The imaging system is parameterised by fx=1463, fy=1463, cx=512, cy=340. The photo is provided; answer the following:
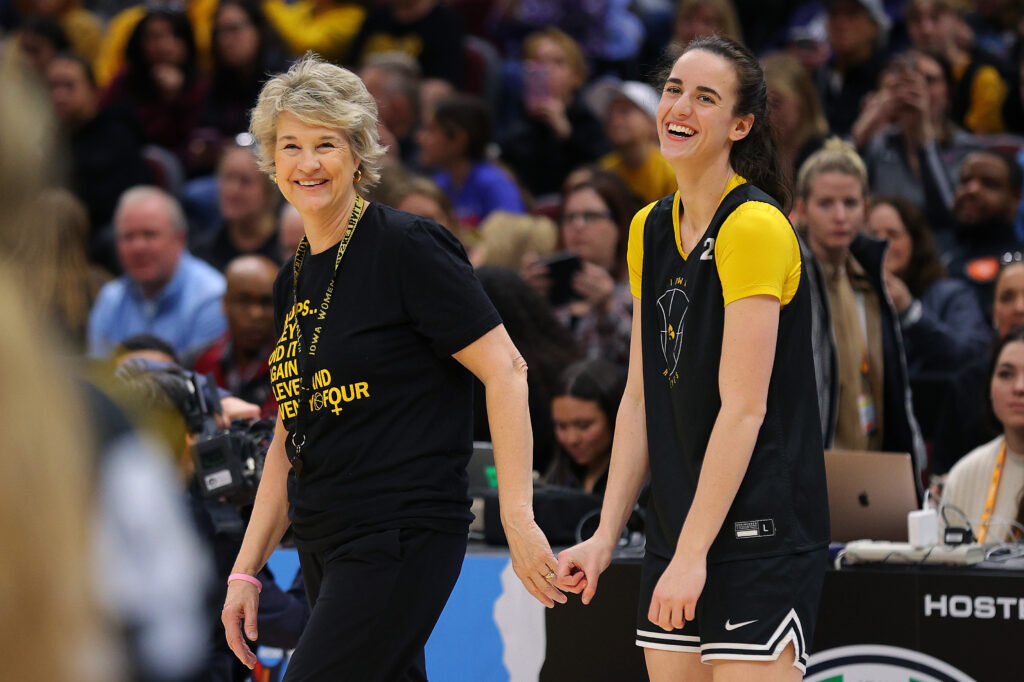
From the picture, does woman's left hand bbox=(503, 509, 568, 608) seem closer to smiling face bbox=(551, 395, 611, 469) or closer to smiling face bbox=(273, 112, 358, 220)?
smiling face bbox=(273, 112, 358, 220)

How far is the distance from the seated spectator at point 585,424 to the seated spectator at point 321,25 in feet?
17.8

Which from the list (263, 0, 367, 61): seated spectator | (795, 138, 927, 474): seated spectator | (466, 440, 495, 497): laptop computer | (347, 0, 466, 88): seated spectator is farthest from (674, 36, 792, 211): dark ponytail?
(263, 0, 367, 61): seated spectator

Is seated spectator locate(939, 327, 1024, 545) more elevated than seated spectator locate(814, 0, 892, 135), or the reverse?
seated spectator locate(814, 0, 892, 135)

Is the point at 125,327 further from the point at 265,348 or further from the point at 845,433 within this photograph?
the point at 845,433

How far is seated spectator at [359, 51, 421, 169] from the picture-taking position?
8859mm

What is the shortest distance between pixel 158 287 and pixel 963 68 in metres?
4.76

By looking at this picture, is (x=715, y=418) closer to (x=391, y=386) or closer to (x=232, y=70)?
(x=391, y=386)

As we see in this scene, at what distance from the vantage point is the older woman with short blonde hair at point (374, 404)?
3.04 m

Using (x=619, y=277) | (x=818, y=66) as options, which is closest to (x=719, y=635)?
(x=619, y=277)

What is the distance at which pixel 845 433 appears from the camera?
506cm

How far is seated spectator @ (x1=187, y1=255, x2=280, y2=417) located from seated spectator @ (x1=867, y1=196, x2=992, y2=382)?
9.20 feet

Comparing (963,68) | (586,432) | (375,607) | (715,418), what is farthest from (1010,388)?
(963,68)

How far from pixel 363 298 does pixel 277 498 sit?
555 mm

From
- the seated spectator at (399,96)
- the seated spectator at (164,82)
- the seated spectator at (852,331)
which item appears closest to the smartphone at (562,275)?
the seated spectator at (852,331)
